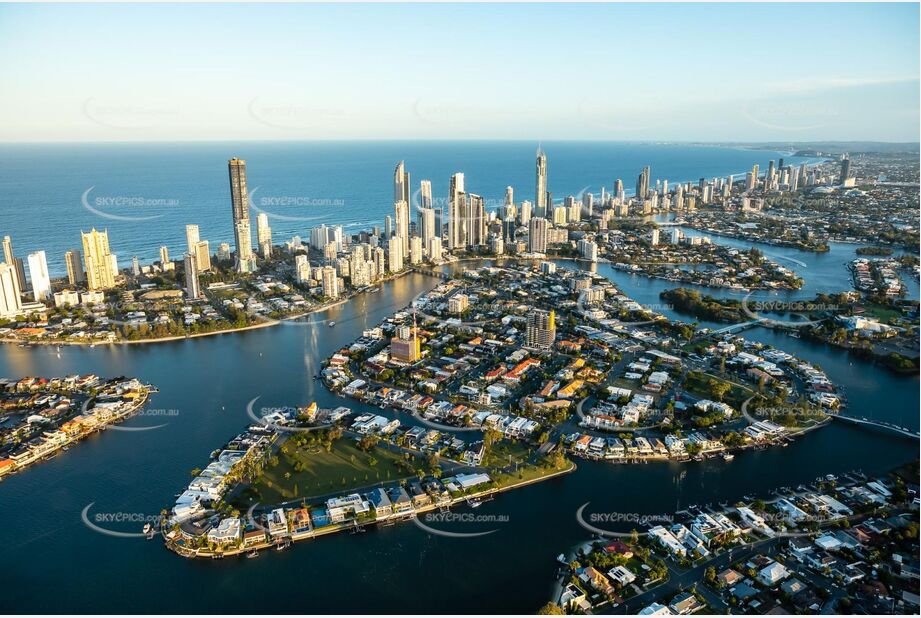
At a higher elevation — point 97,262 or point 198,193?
point 198,193

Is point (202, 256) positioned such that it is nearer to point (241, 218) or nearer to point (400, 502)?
point (241, 218)

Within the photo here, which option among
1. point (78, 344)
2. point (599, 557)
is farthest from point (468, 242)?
point (599, 557)

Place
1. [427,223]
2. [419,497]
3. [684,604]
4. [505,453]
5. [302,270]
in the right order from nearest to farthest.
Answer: [684,604], [419,497], [505,453], [302,270], [427,223]

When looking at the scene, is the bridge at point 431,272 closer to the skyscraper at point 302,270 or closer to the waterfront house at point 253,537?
the skyscraper at point 302,270

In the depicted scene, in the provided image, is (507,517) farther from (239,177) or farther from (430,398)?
(239,177)

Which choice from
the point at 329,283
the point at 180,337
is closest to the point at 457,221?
the point at 329,283

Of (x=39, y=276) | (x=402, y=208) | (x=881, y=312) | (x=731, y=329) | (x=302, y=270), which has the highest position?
(x=402, y=208)

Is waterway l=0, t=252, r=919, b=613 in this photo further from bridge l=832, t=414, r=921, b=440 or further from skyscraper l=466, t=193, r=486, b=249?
skyscraper l=466, t=193, r=486, b=249
